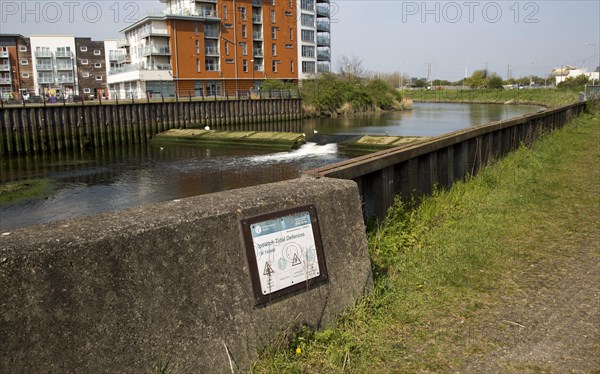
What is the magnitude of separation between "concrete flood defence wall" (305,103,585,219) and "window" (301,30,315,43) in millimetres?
81589

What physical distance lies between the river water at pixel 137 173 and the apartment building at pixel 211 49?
117 ft

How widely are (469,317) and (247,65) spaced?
82524 mm

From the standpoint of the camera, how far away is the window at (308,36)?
9212cm

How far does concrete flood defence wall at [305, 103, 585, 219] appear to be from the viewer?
6.13 metres

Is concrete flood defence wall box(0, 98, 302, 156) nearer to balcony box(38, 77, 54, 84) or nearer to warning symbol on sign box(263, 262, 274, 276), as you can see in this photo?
warning symbol on sign box(263, 262, 274, 276)

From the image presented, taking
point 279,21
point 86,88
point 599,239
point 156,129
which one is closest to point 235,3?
point 279,21

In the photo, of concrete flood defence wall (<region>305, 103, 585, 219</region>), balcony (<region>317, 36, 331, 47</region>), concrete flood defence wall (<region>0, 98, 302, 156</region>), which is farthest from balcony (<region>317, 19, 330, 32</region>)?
concrete flood defence wall (<region>305, 103, 585, 219</region>)

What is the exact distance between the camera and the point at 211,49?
8112 cm

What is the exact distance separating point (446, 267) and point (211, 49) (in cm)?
7956

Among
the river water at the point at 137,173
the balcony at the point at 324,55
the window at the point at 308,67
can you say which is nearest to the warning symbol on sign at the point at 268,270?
the river water at the point at 137,173

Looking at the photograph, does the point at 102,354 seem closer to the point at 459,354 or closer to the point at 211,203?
the point at 211,203

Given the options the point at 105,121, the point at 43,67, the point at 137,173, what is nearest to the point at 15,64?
the point at 43,67

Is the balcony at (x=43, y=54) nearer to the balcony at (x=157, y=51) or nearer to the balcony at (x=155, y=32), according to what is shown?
the balcony at (x=155, y=32)

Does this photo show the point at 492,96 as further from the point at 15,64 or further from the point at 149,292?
the point at 149,292
